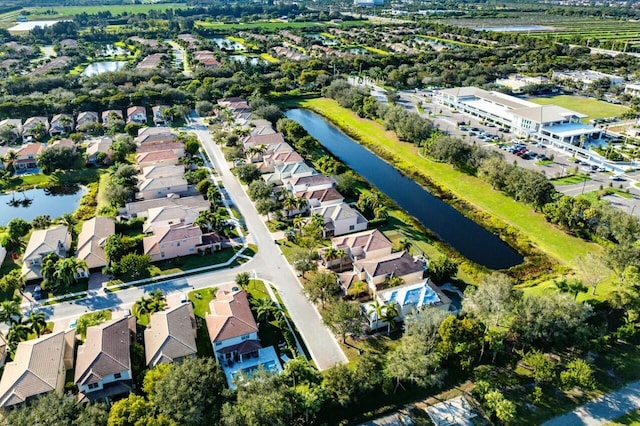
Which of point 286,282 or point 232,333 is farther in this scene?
point 286,282

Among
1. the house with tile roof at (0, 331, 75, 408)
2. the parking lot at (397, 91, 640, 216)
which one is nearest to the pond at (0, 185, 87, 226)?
the house with tile roof at (0, 331, 75, 408)

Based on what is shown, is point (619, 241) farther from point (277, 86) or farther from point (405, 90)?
point (277, 86)

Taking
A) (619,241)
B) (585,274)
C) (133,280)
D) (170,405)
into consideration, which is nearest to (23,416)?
(170,405)

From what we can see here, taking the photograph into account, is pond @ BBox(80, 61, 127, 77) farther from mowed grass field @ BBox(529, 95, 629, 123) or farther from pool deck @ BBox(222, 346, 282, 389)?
pool deck @ BBox(222, 346, 282, 389)

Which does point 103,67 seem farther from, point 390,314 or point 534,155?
point 390,314

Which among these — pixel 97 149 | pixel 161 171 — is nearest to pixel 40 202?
pixel 97 149

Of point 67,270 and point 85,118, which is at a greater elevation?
point 85,118

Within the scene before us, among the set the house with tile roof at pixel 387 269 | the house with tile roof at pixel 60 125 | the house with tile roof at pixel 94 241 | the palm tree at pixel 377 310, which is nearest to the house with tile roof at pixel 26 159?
the house with tile roof at pixel 60 125
